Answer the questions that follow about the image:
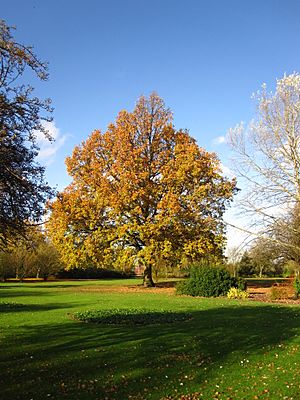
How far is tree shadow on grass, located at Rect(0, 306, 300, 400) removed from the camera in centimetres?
697

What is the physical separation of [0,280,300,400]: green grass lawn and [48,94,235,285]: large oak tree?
16.2 m

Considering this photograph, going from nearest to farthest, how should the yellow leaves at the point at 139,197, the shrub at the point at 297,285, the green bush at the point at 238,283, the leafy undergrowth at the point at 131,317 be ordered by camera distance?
1. the leafy undergrowth at the point at 131,317
2. the shrub at the point at 297,285
3. the green bush at the point at 238,283
4. the yellow leaves at the point at 139,197

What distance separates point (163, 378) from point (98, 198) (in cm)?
2456

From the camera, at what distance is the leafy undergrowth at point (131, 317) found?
14266 mm

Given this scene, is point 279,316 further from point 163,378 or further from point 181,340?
point 163,378

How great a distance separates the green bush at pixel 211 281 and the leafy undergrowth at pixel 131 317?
9.45 metres

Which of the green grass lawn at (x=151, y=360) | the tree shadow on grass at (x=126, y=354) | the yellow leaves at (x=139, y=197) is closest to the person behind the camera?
the green grass lawn at (x=151, y=360)

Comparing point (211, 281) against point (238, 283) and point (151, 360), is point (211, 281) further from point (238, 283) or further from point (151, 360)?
point (151, 360)

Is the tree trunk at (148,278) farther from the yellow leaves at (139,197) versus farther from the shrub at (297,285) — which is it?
the shrub at (297,285)

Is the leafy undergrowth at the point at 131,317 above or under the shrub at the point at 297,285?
under

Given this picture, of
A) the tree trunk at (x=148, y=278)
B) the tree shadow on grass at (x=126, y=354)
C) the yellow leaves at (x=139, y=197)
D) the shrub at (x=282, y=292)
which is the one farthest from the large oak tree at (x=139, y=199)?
the tree shadow on grass at (x=126, y=354)

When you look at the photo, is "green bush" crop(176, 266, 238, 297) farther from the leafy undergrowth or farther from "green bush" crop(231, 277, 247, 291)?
the leafy undergrowth

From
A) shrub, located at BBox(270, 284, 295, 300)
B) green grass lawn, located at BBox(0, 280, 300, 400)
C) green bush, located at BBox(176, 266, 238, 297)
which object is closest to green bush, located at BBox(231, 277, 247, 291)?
green bush, located at BBox(176, 266, 238, 297)

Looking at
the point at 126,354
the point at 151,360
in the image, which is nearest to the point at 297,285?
the point at 126,354
